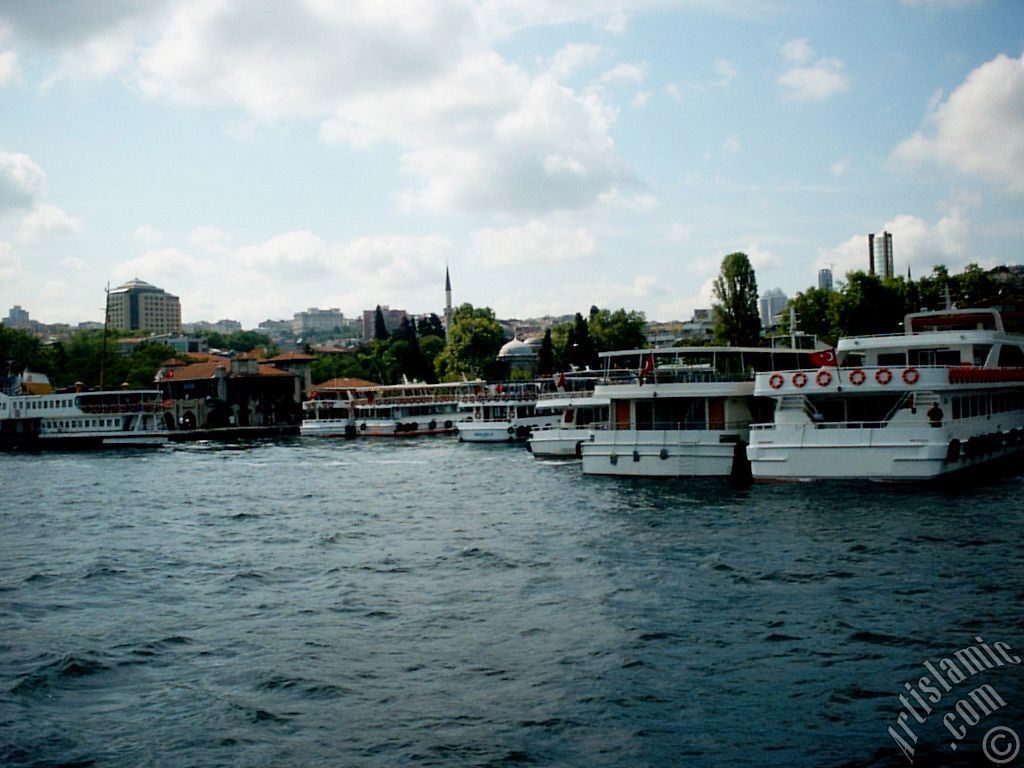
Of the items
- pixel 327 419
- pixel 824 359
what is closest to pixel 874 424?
pixel 824 359

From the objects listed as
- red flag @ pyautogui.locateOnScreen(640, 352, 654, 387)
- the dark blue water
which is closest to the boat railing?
red flag @ pyautogui.locateOnScreen(640, 352, 654, 387)

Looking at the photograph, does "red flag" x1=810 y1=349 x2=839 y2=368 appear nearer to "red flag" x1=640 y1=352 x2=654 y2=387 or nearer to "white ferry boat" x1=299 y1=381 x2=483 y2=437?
"red flag" x1=640 y1=352 x2=654 y2=387

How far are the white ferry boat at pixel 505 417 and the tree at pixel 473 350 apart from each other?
1670 inches

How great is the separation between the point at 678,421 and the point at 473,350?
8667 cm

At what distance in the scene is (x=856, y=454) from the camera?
101 ft

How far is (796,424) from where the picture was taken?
106ft

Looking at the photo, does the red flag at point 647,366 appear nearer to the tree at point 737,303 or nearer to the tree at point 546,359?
the tree at point 737,303

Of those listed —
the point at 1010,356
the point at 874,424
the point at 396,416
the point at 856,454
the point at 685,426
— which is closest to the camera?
the point at 856,454

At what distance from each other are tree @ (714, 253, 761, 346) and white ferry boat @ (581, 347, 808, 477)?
5178cm

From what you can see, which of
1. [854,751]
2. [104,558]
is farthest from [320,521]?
[854,751]

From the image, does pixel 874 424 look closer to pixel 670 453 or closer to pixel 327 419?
pixel 670 453

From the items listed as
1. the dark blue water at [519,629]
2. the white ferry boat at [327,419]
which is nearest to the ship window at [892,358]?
the dark blue water at [519,629]

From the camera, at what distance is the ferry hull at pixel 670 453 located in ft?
116

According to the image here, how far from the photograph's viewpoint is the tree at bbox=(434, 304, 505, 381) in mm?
122688
